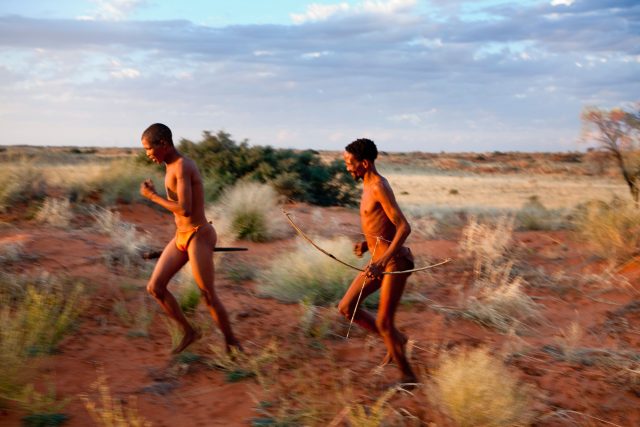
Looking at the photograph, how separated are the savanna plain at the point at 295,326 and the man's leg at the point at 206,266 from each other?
1.09 feet

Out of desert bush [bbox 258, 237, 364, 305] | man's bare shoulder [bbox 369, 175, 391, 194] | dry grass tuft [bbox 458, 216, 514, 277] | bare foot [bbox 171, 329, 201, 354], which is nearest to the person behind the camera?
man's bare shoulder [bbox 369, 175, 391, 194]

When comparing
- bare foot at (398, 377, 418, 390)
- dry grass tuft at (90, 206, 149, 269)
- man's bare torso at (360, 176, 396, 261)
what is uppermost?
man's bare torso at (360, 176, 396, 261)

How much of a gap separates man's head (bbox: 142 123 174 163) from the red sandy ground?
1723mm

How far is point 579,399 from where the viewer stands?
5520mm

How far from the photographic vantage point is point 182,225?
18.5ft

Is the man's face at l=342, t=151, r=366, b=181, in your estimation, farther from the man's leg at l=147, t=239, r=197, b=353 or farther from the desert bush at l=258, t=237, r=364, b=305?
the desert bush at l=258, t=237, r=364, b=305

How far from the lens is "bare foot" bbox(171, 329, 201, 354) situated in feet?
19.4

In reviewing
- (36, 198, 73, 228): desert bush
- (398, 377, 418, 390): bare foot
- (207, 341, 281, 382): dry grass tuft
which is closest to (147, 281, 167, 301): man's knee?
(207, 341, 281, 382): dry grass tuft

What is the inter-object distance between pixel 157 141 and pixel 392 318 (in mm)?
2222

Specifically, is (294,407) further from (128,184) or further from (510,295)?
(128,184)

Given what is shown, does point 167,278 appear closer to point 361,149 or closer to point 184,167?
point 184,167

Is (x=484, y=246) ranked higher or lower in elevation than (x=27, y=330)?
higher

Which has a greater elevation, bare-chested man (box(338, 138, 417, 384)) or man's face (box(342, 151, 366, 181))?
man's face (box(342, 151, 366, 181))

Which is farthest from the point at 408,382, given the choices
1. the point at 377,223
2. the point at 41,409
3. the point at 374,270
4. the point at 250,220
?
the point at 250,220
